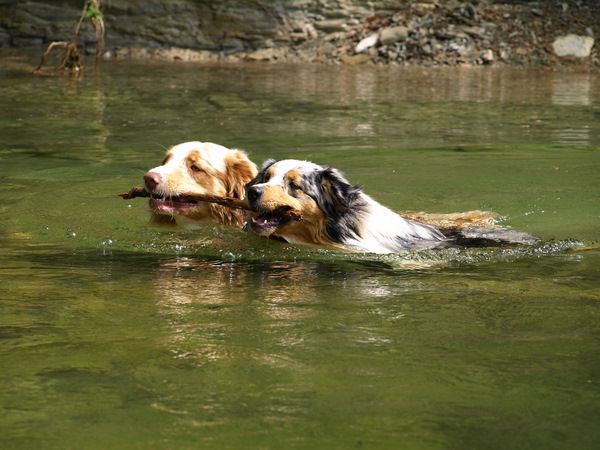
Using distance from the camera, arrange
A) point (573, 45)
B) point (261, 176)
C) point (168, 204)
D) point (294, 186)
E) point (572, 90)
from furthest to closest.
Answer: point (573, 45)
point (572, 90)
point (168, 204)
point (261, 176)
point (294, 186)

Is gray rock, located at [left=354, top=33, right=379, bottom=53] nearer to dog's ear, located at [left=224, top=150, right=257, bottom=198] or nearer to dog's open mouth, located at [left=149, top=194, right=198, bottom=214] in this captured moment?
dog's ear, located at [left=224, top=150, right=257, bottom=198]

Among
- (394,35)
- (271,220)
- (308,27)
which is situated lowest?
(271,220)

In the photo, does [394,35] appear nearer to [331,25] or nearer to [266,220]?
[331,25]

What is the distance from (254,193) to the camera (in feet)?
22.6

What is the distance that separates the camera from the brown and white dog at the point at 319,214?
6977mm

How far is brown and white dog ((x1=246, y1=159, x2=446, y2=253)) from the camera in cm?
698

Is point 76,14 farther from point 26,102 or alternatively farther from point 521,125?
point 521,125

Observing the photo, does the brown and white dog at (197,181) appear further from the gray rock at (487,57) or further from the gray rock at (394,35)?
the gray rock at (394,35)

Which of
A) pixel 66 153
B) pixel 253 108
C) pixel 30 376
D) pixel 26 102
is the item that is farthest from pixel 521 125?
pixel 30 376

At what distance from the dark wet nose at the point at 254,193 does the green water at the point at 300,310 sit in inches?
14.5

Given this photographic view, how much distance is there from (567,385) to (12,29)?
1721 centimetres

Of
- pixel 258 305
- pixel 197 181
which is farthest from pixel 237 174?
pixel 258 305

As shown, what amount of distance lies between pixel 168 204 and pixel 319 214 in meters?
1.02

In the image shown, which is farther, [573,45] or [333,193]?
[573,45]
